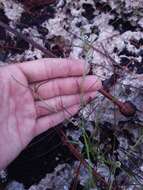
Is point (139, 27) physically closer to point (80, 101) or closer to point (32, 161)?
point (80, 101)

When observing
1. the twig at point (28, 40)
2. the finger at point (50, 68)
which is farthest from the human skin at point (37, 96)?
the twig at point (28, 40)

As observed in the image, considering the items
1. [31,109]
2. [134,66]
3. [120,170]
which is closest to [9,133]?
[31,109]

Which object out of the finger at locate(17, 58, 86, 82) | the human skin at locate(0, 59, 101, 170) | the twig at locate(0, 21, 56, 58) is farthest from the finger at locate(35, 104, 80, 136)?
the twig at locate(0, 21, 56, 58)

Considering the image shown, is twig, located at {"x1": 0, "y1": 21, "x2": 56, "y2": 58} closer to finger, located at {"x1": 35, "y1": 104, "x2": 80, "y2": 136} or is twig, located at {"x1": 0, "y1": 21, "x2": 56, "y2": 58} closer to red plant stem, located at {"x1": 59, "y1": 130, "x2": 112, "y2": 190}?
finger, located at {"x1": 35, "y1": 104, "x2": 80, "y2": 136}

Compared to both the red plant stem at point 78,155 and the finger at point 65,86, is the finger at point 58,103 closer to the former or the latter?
the finger at point 65,86

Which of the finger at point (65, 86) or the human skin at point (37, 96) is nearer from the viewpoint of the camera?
the human skin at point (37, 96)

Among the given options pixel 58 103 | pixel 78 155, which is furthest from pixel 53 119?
pixel 78 155
